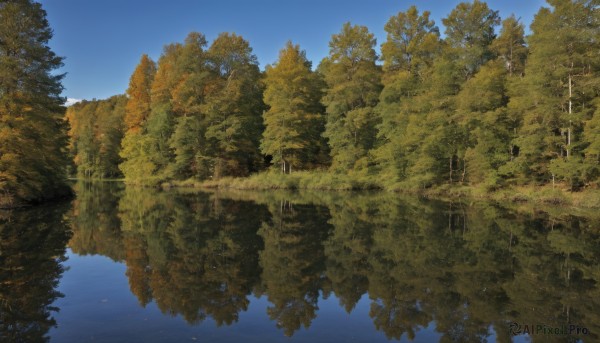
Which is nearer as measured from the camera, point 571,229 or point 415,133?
point 571,229

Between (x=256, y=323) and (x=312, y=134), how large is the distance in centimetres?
3819

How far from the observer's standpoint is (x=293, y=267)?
1096cm

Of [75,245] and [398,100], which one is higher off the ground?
[398,100]

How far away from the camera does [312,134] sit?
4491cm

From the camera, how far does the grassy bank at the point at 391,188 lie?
81.7 ft

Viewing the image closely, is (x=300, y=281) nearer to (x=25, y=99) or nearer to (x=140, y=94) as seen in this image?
(x=25, y=99)

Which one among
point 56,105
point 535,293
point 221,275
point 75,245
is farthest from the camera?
point 56,105

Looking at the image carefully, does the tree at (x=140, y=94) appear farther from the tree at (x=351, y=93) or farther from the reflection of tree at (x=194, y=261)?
the reflection of tree at (x=194, y=261)

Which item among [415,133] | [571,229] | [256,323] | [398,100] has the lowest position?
[256,323]

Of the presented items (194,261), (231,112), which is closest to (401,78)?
(231,112)

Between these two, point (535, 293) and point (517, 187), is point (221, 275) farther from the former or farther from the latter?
point (517, 187)

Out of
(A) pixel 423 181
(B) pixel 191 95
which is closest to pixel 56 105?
(B) pixel 191 95

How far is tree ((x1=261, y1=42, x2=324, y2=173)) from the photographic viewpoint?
136ft

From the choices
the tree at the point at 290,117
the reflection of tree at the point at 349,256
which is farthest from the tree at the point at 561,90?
the tree at the point at 290,117
